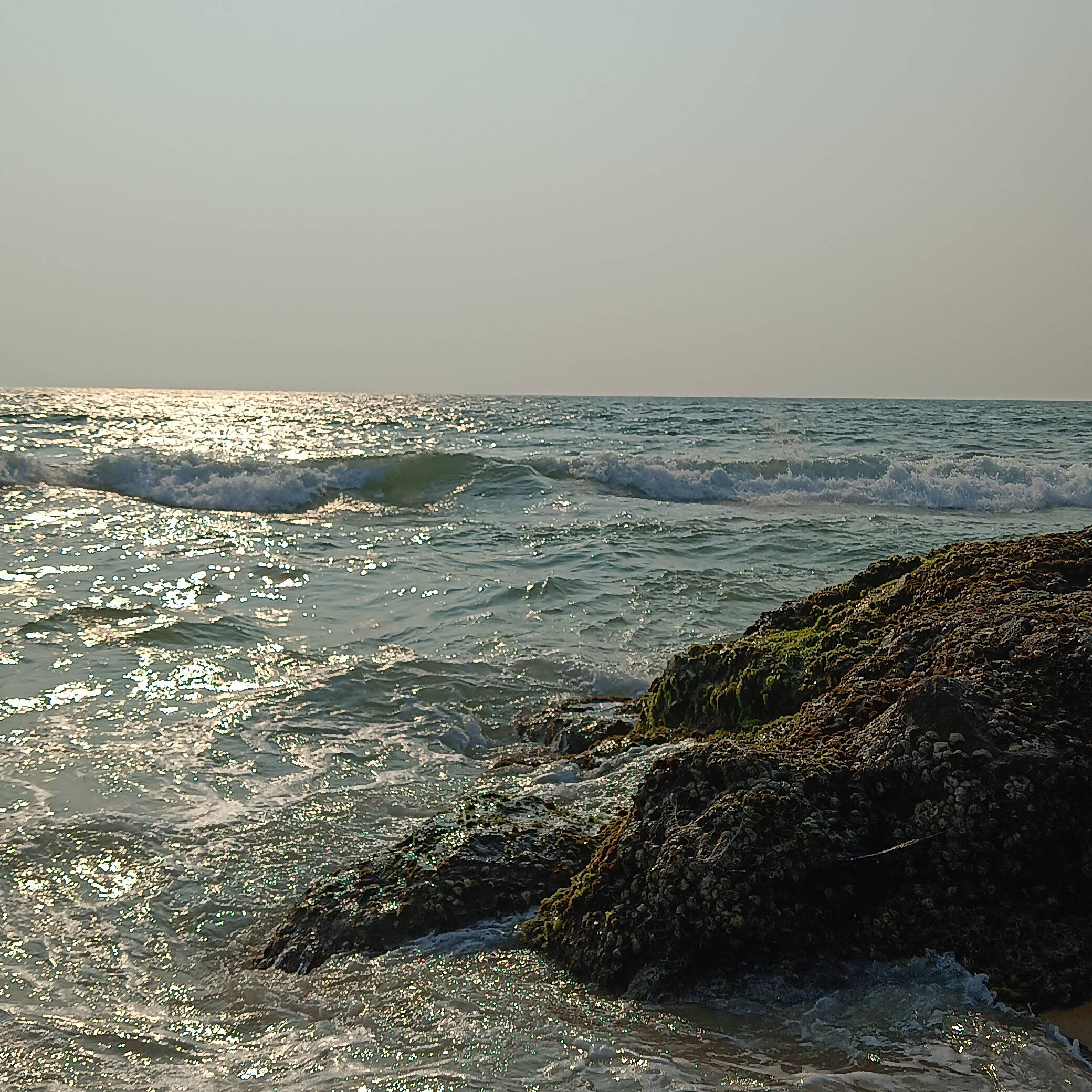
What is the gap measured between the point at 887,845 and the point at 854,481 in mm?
20922

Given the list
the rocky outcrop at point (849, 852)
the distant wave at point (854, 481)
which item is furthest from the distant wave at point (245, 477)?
the rocky outcrop at point (849, 852)

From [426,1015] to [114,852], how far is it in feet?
7.73

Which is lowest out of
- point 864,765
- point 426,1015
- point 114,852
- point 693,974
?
point 114,852

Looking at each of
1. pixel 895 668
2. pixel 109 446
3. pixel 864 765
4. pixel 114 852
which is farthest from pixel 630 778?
pixel 109 446

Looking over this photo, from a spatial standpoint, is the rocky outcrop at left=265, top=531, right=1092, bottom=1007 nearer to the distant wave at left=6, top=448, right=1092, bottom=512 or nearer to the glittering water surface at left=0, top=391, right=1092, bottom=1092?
the glittering water surface at left=0, top=391, right=1092, bottom=1092

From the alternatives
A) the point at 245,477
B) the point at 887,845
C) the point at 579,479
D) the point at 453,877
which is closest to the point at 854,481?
the point at 579,479

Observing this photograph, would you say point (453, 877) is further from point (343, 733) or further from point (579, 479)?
point (579, 479)

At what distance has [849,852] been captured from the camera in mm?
2744

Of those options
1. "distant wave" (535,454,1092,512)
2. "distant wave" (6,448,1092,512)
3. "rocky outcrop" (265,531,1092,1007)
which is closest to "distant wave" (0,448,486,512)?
"distant wave" (6,448,1092,512)

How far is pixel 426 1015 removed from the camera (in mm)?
2803

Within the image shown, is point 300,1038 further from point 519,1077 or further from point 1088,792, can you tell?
point 1088,792

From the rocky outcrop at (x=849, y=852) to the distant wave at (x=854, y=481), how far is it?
1763 centimetres

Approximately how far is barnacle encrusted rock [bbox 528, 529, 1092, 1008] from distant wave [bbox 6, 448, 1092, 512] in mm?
17536

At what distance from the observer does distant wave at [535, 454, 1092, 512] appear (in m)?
20.9
